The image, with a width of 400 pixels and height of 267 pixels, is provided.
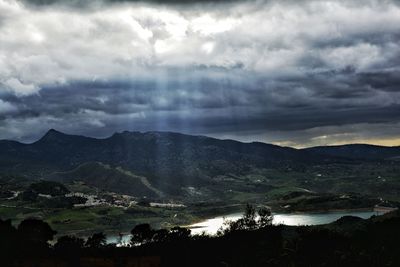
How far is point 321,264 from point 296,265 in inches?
389

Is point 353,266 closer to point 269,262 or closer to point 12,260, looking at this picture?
point 269,262

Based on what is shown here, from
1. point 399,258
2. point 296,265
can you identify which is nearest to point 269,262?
point 296,265

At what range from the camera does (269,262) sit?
199125 mm

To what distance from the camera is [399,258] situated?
197m

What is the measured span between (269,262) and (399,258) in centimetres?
4759

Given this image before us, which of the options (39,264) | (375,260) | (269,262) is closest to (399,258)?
(375,260)

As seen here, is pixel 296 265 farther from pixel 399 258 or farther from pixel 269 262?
pixel 399 258

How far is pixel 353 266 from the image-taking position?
7653 inches

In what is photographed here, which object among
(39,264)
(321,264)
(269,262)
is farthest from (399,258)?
(39,264)

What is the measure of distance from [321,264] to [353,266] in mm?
11727

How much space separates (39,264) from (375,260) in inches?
4880

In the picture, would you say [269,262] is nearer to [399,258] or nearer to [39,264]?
[399,258]

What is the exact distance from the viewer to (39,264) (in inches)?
7790

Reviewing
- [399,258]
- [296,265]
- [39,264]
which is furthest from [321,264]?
[39,264]
